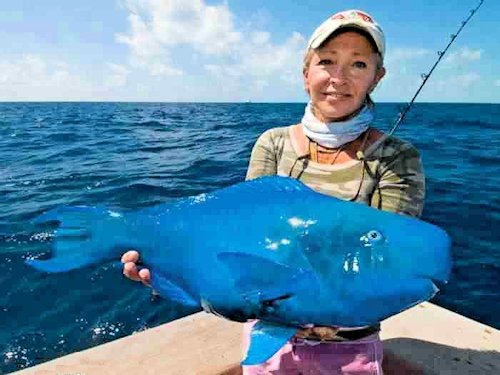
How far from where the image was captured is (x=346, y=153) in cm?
229

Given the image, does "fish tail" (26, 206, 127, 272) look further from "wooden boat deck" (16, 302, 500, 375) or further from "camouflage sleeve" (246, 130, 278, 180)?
"wooden boat deck" (16, 302, 500, 375)

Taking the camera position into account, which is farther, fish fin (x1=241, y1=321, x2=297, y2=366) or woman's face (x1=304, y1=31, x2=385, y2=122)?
woman's face (x1=304, y1=31, x2=385, y2=122)

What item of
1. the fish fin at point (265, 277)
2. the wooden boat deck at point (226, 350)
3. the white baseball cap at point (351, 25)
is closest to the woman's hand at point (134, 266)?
the fish fin at point (265, 277)

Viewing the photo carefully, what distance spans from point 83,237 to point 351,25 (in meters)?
1.47

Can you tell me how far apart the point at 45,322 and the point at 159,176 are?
6.83 meters

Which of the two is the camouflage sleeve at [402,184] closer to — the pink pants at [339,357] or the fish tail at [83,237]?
the pink pants at [339,357]

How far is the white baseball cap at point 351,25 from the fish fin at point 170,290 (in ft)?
4.11

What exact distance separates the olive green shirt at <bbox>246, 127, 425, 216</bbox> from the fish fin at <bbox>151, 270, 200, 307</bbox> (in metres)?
0.87

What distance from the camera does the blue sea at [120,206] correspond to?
5.39 meters

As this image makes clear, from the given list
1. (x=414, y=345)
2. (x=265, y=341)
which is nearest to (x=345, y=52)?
(x=265, y=341)

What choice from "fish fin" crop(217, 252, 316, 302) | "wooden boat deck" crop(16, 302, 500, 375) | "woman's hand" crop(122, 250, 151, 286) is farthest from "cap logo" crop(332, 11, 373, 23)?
"wooden boat deck" crop(16, 302, 500, 375)

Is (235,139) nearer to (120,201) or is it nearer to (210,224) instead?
(120,201)

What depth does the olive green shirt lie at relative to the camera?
2.12 meters

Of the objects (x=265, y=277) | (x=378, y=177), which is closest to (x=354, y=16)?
(x=378, y=177)
